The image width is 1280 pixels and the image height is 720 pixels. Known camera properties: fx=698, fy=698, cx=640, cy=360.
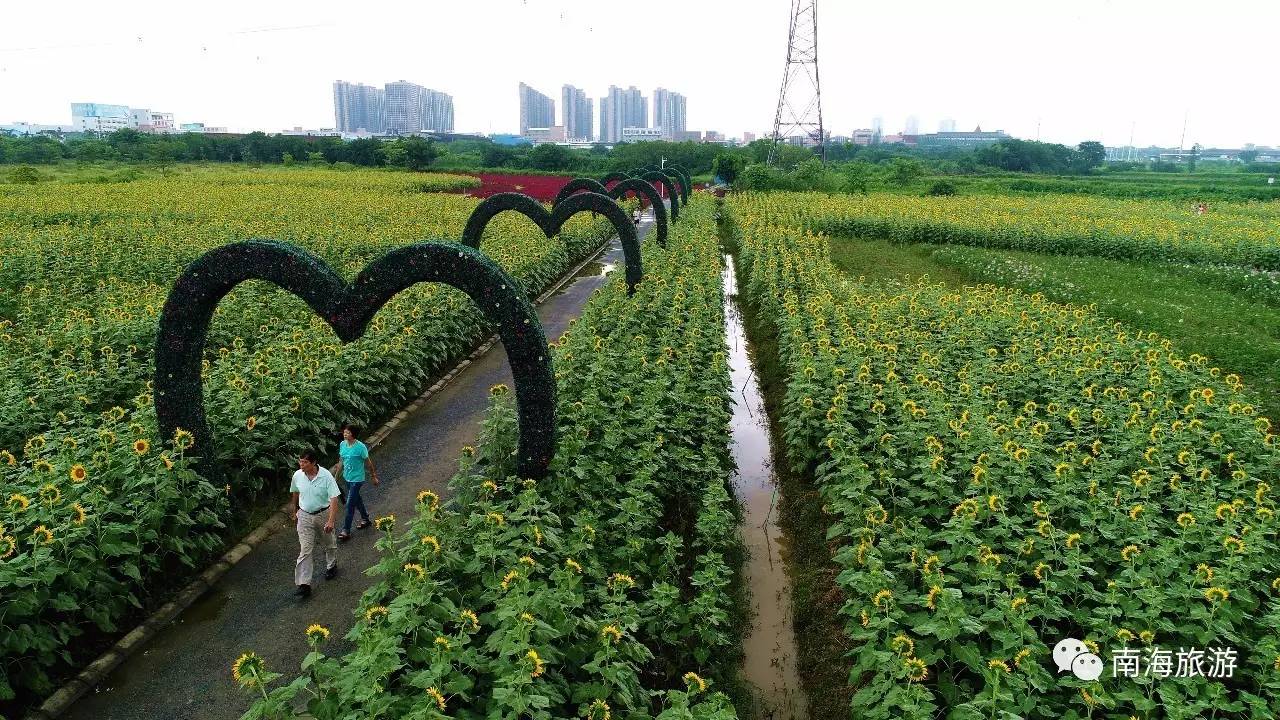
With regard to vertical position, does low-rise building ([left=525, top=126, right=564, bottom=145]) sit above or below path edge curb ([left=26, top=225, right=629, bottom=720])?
above

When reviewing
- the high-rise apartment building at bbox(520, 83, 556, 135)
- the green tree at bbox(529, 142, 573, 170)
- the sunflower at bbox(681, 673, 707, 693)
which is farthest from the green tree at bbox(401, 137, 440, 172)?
the high-rise apartment building at bbox(520, 83, 556, 135)

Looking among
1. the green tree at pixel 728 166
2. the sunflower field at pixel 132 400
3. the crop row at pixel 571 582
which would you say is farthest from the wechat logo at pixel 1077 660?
the green tree at pixel 728 166

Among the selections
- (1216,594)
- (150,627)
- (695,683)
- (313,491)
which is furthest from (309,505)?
(1216,594)

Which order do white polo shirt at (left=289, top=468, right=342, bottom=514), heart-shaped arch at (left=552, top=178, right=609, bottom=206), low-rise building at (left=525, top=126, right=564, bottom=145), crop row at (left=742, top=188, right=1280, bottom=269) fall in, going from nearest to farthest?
white polo shirt at (left=289, top=468, right=342, bottom=514) → heart-shaped arch at (left=552, top=178, right=609, bottom=206) → crop row at (left=742, top=188, right=1280, bottom=269) → low-rise building at (left=525, top=126, right=564, bottom=145)

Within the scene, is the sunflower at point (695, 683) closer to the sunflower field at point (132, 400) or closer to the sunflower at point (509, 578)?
the sunflower at point (509, 578)

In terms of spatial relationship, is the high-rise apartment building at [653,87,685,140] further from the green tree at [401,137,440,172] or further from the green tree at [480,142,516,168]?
the green tree at [401,137,440,172]

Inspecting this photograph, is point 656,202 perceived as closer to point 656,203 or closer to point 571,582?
point 656,203
